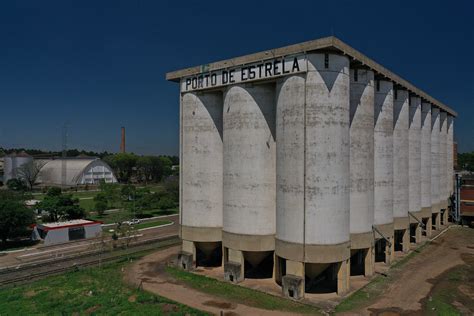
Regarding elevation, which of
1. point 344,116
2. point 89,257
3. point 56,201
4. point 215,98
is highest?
point 215,98

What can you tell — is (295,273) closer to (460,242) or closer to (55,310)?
(55,310)

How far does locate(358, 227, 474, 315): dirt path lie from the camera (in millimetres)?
28203

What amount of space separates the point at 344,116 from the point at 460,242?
109ft

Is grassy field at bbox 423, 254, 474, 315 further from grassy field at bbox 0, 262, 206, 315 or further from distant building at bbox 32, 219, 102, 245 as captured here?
distant building at bbox 32, 219, 102, 245

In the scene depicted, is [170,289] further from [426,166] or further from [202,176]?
[426,166]

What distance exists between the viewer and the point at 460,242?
50.7 m

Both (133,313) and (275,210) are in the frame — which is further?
(275,210)

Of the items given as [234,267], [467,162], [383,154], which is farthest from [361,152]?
[467,162]

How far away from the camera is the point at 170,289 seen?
32750mm

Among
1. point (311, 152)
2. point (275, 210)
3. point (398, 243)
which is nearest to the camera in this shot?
point (311, 152)

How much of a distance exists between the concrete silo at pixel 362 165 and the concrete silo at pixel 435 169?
92.8 feet

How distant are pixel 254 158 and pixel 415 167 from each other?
27.5 meters

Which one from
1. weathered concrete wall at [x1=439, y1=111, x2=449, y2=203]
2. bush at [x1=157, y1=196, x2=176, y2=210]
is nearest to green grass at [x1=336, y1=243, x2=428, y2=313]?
weathered concrete wall at [x1=439, y1=111, x2=449, y2=203]

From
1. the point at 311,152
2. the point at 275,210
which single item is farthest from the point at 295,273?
the point at 311,152
